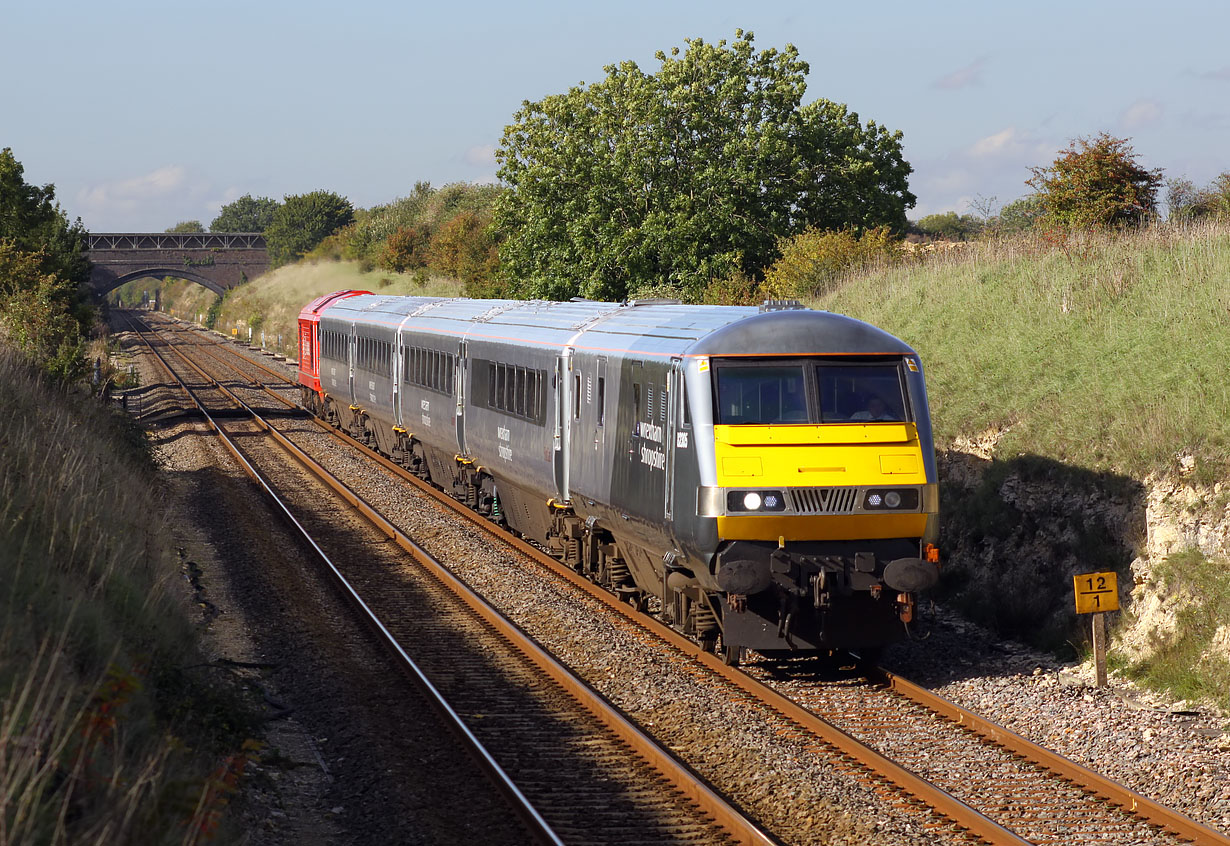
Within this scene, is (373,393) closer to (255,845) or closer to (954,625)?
(954,625)

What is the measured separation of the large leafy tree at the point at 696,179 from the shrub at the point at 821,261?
19.8ft

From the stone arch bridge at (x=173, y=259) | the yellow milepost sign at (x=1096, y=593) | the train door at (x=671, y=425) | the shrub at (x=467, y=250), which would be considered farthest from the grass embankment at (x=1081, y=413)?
the stone arch bridge at (x=173, y=259)

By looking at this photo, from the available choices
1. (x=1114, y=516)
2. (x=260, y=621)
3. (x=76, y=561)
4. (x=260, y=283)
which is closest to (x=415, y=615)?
(x=260, y=621)

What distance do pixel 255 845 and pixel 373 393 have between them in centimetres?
2192

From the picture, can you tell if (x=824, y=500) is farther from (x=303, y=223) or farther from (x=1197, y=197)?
(x=303, y=223)

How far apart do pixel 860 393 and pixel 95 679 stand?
6.81 m

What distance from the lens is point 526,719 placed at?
1077 cm

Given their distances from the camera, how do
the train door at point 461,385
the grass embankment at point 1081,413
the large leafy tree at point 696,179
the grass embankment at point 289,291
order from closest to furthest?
1. the grass embankment at point 1081,413
2. the train door at point 461,385
3. the large leafy tree at point 696,179
4. the grass embankment at point 289,291

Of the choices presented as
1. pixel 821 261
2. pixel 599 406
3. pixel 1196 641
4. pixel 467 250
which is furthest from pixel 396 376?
pixel 467 250

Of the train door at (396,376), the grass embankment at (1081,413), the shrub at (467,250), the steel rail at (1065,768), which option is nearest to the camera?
the steel rail at (1065,768)

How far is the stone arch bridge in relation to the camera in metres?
110

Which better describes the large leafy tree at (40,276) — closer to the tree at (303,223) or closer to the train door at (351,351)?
the train door at (351,351)

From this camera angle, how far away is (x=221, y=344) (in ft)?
272

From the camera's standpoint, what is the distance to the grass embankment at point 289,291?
251 feet
